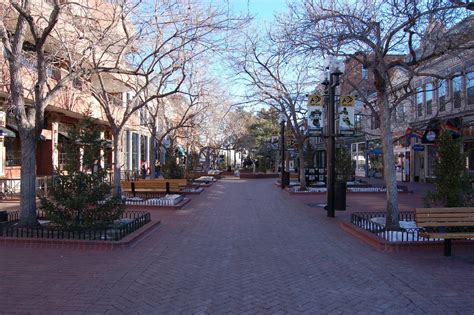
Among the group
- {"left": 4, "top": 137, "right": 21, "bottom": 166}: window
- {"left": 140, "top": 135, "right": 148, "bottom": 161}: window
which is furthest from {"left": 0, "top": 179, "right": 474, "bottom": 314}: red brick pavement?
{"left": 140, "top": 135, "right": 148, "bottom": 161}: window

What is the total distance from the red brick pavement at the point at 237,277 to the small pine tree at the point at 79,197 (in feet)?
3.12

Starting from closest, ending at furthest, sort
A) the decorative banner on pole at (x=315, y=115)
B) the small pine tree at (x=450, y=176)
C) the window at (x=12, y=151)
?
the small pine tree at (x=450, y=176) → the decorative banner on pole at (x=315, y=115) → the window at (x=12, y=151)

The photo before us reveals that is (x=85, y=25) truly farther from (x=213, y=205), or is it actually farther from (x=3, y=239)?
(x=213, y=205)

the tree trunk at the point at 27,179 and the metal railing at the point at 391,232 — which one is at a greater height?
the tree trunk at the point at 27,179

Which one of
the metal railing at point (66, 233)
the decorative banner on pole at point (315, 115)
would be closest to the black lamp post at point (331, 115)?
the decorative banner on pole at point (315, 115)

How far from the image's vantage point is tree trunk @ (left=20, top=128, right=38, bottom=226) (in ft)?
33.1

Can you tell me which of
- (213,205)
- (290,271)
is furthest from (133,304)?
(213,205)

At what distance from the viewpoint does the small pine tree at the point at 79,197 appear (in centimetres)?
947

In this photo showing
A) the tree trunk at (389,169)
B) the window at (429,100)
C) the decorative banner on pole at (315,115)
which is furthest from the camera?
the window at (429,100)

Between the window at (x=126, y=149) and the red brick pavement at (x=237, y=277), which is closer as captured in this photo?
the red brick pavement at (x=237, y=277)

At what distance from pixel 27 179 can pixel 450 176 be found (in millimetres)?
8857

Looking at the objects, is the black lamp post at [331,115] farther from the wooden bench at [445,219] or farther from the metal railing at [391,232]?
the wooden bench at [445,219]

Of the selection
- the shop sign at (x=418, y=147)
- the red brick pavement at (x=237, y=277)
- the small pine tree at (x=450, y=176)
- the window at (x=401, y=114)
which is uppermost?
the window at (x=401, y=114)

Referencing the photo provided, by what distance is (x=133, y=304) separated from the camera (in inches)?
219
